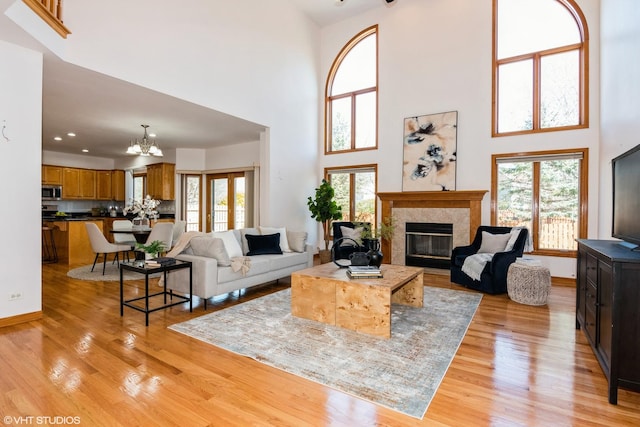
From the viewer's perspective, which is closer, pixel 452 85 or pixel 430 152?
pixel 452 85

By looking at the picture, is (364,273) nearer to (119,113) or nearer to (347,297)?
(347,297)

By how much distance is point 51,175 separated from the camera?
8344 millimetres

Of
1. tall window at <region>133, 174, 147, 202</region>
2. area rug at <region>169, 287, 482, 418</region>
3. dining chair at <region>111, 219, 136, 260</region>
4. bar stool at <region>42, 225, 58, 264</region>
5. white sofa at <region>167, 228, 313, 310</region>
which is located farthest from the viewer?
tall window at <region>133, 174, 147, 202</region>

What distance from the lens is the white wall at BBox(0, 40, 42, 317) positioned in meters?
3.11

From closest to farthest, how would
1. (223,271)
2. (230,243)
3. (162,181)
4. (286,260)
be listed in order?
1. (223,271)
2. (230,243)
3. (286,260)
4. (162,181)

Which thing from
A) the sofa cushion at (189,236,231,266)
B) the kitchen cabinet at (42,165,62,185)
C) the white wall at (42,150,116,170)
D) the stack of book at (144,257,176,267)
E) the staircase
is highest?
the staircase

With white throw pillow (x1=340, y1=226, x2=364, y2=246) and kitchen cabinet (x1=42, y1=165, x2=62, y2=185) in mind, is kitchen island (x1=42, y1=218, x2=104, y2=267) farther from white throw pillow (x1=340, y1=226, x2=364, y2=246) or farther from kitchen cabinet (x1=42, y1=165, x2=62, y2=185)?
white throw pillow (x1=340, y1=226, x2=364, y2=246)

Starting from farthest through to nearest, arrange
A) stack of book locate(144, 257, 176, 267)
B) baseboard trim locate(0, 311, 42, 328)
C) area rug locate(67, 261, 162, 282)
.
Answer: area rug locate(67, 261, 162, 282)
stack of book locate(144, 257, 176, 267)
baseboard trim locate(0, 311, 42, 328)

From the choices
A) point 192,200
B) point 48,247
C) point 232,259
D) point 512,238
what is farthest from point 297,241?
point 48,247

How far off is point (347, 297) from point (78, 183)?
915cm

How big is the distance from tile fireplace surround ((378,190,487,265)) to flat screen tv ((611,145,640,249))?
2940 mm

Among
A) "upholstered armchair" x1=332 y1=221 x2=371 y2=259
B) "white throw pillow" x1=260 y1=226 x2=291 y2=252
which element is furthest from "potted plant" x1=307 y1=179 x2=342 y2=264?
"white throw pillow" x1=260 y1=226 x2=291 y2=252

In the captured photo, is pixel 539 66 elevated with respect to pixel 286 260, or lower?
elevated

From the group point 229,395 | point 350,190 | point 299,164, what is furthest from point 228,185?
point 229,395
